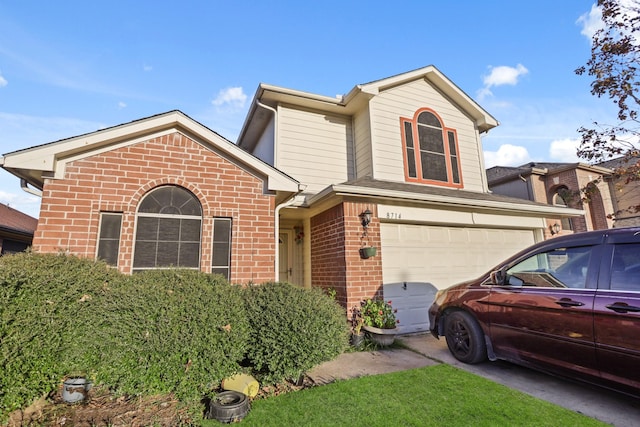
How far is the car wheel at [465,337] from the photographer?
4367 millimetres

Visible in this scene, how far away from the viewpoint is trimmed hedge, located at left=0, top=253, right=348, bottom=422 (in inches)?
106

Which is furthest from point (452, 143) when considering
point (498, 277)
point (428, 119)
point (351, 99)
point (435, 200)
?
point (498, 277)

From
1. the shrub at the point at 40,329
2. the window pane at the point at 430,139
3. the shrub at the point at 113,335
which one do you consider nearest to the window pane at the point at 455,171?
the window pane at the point at 430,139

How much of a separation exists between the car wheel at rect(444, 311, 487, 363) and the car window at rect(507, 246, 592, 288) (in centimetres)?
89

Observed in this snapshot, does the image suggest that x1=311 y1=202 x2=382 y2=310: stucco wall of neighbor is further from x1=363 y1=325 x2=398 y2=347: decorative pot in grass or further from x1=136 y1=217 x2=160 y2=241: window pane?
x1=136 y1=217 x2=160 y2=241: window pane

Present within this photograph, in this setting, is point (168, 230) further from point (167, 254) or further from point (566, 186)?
point (566, 186)

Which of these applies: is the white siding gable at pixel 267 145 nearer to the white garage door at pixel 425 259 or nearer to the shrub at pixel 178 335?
the white garage door at pixel 425 259

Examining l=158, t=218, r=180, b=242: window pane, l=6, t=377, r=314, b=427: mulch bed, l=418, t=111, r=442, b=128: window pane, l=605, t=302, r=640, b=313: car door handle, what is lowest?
l=6, t=377, r=314, b=427: mulch bed

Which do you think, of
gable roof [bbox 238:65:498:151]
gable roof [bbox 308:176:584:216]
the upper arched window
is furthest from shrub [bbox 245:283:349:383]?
gable roof [bbox 238:65:498:151]

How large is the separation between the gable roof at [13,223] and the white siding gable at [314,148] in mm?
9811

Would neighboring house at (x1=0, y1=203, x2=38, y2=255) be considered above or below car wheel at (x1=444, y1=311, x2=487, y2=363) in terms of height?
above

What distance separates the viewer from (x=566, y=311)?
3.34 m

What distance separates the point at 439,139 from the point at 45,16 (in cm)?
994

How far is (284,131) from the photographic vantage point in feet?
26.3
